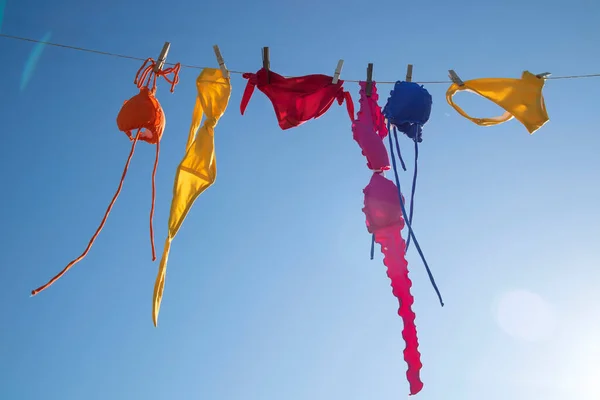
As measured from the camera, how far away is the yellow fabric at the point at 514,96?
3078 mm

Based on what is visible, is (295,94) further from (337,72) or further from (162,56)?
A: (162,56)

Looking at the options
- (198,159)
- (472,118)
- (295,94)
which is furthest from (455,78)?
(198,159)

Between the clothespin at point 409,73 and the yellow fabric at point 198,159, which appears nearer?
the yellow fabric at point 198,159

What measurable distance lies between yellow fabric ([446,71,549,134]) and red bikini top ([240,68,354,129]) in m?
0.74

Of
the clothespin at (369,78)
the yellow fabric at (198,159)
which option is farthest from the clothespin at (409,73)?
the yellow fabric at (198,159)

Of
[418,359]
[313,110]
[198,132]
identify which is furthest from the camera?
[313,110]

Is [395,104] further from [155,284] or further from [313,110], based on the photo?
[155,284]

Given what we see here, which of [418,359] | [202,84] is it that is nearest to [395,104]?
[202,84]

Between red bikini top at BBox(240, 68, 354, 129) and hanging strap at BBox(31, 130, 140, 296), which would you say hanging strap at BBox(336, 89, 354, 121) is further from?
hanging strap at BBox(31, 130, 140, 296)

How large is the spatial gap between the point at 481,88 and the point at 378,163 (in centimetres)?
80

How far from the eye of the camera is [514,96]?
3146 mm

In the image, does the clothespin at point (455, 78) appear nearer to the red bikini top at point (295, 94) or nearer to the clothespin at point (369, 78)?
the clothespin at point (369, 78)

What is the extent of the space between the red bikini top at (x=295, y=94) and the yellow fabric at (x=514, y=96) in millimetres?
738

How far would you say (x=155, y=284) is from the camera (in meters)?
2.70
